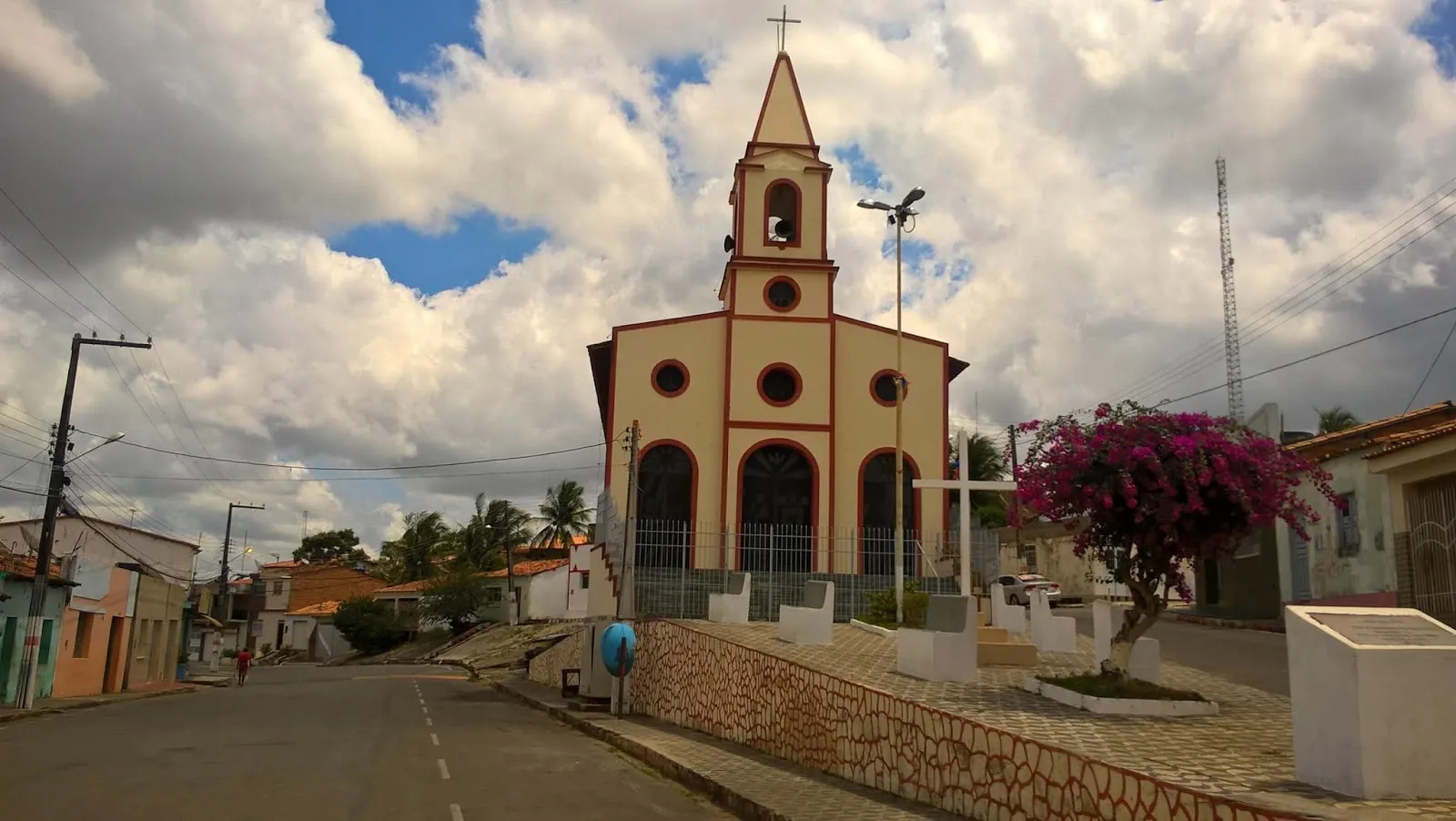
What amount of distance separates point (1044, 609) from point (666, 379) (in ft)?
40.9

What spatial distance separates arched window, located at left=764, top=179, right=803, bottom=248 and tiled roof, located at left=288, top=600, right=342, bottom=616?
53.3 m

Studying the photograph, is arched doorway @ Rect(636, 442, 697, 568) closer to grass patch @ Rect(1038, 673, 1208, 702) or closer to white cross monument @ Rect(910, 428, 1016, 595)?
white cross monument @ Rect(910, 428, 1016, 595)

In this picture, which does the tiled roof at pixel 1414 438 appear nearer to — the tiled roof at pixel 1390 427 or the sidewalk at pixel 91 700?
the tiled roof at pixel 1390 427

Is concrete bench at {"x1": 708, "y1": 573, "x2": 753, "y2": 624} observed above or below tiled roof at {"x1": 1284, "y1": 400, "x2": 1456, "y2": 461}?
below

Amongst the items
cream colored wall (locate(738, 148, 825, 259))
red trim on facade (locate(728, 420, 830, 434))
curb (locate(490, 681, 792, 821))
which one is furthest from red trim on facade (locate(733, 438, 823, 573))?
curb (locate(490, 681, 792, 821))

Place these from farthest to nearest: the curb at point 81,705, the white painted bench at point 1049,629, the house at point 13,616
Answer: the house at point 13,616, the curb at point 81,705, the white painted bench at point 1049,629

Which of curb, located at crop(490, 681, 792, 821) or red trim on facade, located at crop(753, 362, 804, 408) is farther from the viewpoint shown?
red trim on facade, located at crop(753, 362, 804, 408)

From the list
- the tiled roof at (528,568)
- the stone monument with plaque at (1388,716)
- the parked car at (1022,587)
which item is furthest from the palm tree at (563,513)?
the stone monument with plaque at (1388,716)

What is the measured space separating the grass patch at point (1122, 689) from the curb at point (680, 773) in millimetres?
4137

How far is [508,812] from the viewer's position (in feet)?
32.4

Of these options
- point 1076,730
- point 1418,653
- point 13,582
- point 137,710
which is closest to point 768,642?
point 1076,730

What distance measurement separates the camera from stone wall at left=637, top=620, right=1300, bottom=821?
6.48m

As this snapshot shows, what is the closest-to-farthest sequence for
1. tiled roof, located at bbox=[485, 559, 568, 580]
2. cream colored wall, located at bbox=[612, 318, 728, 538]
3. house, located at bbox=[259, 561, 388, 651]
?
cream colored wall, located at bbox=[612, 318, 728, 538] < tiled roof, located at bbox=[485, 559, 568, 580] < house, located at bbox=[259, 561, 388, 651]

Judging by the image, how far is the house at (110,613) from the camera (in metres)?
28.9
